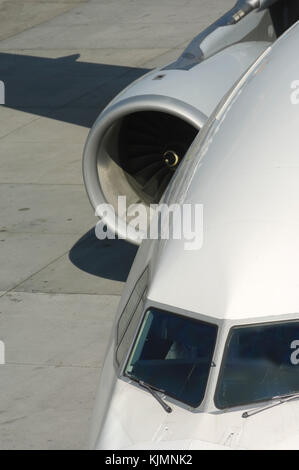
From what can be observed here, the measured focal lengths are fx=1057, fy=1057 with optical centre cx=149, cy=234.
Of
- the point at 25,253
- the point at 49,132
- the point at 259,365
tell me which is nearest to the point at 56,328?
the point at 25,253

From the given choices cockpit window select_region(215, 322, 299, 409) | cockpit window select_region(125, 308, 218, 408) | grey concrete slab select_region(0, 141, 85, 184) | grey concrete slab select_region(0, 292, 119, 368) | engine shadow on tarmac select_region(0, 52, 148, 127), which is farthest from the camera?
engine shadow on tarmac select_region(0, 52, 148, 127)

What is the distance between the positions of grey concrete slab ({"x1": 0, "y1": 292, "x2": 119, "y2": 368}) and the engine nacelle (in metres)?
0.92

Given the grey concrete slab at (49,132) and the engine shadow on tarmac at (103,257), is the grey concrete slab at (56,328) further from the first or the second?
the grey concrete slab at (49,132)

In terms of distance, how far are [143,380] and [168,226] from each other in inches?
42.0

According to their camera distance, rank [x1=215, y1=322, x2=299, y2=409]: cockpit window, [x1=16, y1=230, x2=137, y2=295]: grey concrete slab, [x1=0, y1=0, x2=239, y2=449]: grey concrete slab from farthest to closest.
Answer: [x1=16, y1=230, x2=137, y2=295]: grey concrete slab → [x1=0, y1=0, x2=239, y2=449]: grey concrete slab → [x1=215, y1=322, x2=299, y2=409]: cockpit window

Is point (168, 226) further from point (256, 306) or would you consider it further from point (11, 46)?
point (11, 46)

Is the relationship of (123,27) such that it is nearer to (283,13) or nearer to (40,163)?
(40,163)

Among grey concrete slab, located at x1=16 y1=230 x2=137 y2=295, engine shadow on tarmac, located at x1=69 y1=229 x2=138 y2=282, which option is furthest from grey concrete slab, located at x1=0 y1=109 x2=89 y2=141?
grey concrete slab, located at x1=16 y1=230 x2=137 y2=295

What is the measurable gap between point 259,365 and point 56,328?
4.59 m

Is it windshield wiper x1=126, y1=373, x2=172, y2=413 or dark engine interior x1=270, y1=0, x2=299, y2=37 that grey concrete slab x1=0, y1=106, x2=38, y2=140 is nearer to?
dark engine interior x1=270, y1=0, x2=299, y2=37

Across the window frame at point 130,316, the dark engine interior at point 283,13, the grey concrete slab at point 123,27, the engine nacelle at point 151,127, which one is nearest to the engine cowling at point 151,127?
the engine nacelle at point 151,127

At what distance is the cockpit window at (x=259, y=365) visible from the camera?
5.04 meters

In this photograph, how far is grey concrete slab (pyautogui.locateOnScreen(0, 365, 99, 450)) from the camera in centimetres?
773
